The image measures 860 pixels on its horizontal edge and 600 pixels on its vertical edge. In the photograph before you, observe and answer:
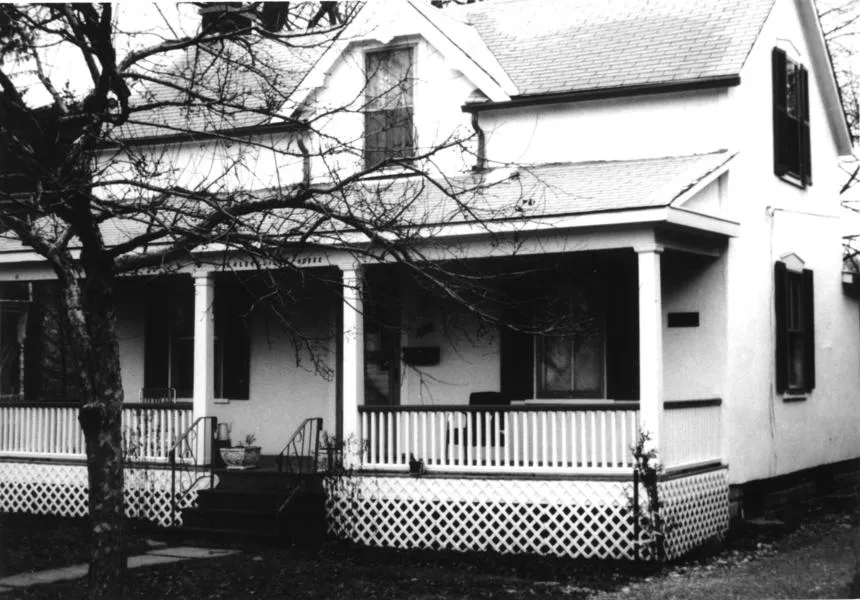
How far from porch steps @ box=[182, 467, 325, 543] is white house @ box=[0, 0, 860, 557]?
0.33 m

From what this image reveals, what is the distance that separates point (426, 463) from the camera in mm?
14398

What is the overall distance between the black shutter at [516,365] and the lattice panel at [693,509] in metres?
2.71

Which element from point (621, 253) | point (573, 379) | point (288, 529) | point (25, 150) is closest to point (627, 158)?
point (621, 253)

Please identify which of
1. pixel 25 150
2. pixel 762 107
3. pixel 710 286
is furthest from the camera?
pixel 762 107

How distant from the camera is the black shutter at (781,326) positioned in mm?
16625

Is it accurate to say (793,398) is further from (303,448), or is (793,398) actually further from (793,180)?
(303,448)

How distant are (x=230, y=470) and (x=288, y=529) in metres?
1.34

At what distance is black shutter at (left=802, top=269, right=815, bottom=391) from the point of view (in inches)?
699

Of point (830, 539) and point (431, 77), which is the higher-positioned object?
point (431, 77)

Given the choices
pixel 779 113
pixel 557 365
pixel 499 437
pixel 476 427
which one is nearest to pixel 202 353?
pixel 476 427

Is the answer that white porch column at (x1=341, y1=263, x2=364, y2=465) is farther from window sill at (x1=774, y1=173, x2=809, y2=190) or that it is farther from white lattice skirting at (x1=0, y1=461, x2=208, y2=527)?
window sill at (x1=774, y1=173, x2=809, y2=190)

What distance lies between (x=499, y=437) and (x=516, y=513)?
89 cm

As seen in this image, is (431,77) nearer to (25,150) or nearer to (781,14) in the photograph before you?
(781,14)

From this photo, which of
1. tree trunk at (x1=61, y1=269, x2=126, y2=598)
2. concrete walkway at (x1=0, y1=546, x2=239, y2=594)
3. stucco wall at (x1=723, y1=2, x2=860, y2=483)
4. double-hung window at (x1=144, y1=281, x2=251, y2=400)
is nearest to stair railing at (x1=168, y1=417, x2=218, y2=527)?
concrete walkway at (x1=0, y1=546, x2=239, y2=594)
